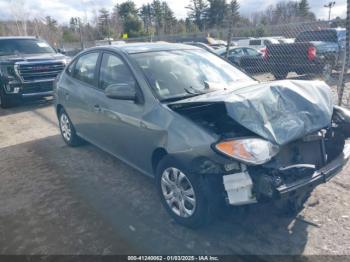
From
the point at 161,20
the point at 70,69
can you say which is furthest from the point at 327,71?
the point at 161,20

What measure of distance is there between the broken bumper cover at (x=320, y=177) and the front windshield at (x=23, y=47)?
992 cm

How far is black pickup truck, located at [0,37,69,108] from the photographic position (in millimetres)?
9305

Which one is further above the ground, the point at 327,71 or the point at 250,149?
the point at 250,149

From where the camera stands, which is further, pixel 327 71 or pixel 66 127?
pixel 327 71

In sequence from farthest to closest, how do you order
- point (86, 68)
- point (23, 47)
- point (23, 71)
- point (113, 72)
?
point (23, 47) → point (23, 71) → point (86, 68) → point (113, 72)

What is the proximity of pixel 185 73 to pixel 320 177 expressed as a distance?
6.31 ft

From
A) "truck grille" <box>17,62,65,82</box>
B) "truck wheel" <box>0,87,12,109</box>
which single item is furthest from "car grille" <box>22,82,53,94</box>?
"truck wheel" <box>0,87,12,109</box>

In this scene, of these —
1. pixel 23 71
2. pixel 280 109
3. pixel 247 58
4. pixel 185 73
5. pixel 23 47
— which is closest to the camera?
pixel 280 109

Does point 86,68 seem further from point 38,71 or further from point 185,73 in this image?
point 38,71

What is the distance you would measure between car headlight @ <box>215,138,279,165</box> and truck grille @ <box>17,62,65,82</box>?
27.1 ft

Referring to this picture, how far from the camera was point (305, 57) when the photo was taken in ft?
35.6

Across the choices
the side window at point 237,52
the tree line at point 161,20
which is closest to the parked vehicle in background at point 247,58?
the side window at point 237,52

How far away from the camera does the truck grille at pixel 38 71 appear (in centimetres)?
936

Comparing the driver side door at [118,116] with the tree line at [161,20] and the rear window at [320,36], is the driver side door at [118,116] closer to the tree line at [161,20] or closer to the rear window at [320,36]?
the rear window at [320,36]
